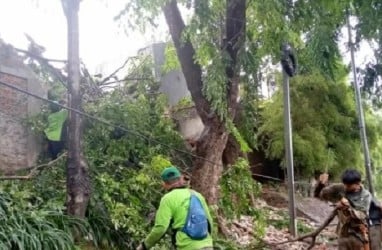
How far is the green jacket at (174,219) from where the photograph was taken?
4.30 m

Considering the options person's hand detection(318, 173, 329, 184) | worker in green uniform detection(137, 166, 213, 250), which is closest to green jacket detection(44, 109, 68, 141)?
worker in green uniform detection(137, 166, 213, 250)

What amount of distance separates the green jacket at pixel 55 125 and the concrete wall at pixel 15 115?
1.10ft

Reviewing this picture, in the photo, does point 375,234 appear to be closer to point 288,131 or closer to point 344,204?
point 344,204

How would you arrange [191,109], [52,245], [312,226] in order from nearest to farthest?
1. [52,245]
2. [312,226]
3. [191,109]

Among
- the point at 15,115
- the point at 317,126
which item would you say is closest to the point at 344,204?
the point at 15,115

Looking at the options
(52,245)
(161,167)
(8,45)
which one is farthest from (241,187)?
(8,45)

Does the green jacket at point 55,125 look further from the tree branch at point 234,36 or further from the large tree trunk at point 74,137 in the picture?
the tree branch at point 234,36

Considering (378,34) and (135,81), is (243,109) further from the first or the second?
(378,34)

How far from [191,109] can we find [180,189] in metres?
6.16

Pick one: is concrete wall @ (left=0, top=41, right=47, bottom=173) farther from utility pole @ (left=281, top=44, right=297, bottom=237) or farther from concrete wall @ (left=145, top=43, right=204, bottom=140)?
utility pole @ (left=281, top=44, right=297, bottom=237)

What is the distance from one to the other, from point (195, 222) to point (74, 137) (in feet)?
7.01

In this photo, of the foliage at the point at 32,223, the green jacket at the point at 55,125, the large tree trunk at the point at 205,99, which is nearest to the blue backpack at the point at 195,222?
the foliage at the point at 32,223

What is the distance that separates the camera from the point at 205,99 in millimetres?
7594

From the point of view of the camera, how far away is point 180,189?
4441 millimetres
